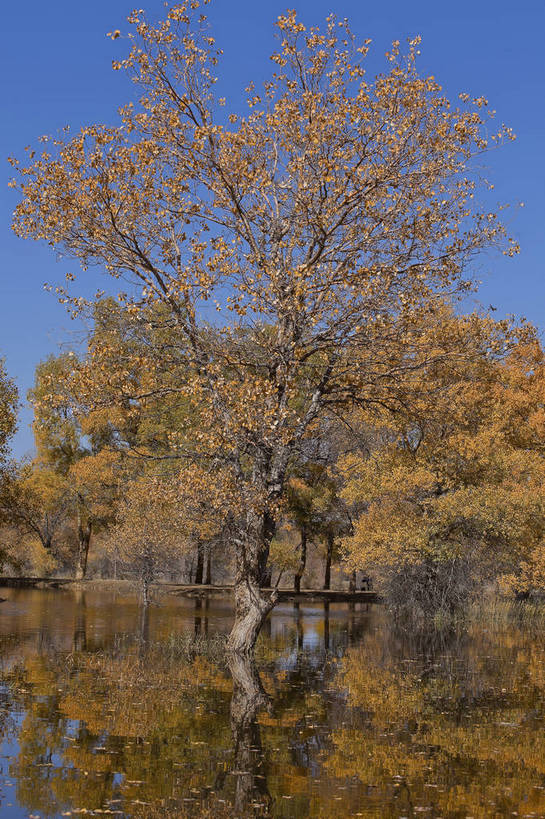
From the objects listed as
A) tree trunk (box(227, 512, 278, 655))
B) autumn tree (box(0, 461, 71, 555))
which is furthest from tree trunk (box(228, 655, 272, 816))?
autumn tree (box(0, 461, 71, 555))

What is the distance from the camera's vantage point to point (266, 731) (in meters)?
10.6

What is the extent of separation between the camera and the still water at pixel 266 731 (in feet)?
24.8

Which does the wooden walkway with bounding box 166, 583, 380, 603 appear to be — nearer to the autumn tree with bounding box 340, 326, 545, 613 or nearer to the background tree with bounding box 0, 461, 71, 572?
the background tree with bounding box 0, 461, 71, 572

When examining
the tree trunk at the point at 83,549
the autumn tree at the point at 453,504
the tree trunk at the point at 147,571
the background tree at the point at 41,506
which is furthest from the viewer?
the tree trunk at the point at 83,549

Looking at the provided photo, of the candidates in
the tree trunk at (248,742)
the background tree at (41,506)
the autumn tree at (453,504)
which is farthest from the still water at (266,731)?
the background tree at (41,506)

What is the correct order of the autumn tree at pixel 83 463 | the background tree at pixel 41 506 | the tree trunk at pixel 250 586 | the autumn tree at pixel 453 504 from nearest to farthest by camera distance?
the tree trunk at pixel 250 586
the autumn tree at pixel 453 504
the background tree at pixel 41 506
the autumn tree at pixel 83 463

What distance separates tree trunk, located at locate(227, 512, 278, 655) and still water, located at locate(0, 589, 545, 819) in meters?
0.89

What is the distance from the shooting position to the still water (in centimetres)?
757

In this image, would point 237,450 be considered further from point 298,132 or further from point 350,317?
point 298,132

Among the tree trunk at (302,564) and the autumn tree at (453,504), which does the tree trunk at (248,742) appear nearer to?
the autumn tree at (453,504)

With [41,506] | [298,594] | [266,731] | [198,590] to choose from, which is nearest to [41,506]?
[41,506]

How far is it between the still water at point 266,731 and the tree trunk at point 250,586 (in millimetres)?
891

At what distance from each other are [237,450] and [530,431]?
21.9m

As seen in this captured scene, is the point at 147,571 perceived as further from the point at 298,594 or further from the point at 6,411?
the point at 298,594
